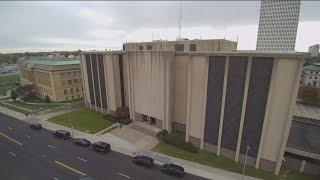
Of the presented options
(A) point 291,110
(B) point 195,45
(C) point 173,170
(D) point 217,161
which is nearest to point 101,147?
(C) point 173,170

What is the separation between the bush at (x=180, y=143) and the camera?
38156mm

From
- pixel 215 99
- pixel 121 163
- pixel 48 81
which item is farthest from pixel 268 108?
pixel 48 81

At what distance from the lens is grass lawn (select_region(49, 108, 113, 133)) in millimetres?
49066

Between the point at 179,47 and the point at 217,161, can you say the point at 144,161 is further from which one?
the point at 179,47

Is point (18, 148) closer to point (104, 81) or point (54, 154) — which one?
point (54, 154)

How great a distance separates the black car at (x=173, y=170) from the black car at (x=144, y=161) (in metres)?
2.48

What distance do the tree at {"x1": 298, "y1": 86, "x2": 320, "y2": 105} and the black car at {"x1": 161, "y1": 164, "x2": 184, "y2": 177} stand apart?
6123 cm

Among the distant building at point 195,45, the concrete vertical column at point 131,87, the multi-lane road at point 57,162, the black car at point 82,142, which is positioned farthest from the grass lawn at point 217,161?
the distant building at point 195,45

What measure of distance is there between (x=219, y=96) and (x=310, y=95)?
52.3 metres

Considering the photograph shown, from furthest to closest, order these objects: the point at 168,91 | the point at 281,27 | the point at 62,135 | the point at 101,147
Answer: the point at 281,27, the point at 62,135, the point at 168,91, the point at 101,147

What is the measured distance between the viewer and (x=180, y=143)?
1548 inches

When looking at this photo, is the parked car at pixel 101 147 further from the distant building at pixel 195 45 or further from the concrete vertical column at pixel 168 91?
the distant building at pixel 195 45

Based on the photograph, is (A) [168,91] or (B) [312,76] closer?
(A) [168,91]

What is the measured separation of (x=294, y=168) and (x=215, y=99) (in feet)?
56.2
